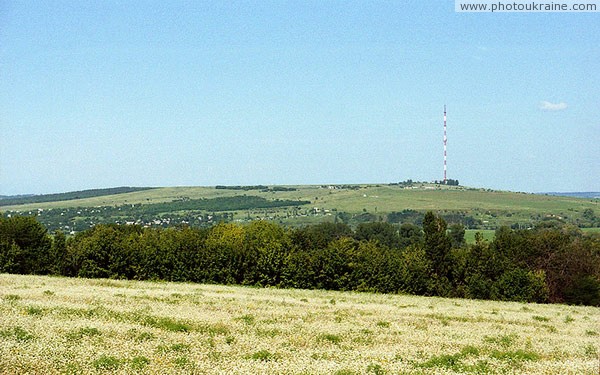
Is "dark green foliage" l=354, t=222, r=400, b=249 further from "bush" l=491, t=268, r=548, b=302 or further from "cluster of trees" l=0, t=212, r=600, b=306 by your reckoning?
"bush" l=491, t=268, r=548, b=302

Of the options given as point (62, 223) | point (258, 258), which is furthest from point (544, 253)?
point (62, 223)

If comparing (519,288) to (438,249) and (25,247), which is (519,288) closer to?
(438,249)

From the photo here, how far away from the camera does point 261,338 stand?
59.5 feet

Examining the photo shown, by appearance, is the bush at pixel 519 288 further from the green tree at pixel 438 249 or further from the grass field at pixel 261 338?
the grass field at pixel 261 338

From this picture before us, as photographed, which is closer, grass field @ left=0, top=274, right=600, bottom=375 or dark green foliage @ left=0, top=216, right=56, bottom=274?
grass field @ left=0, top=274, right=600, bottom=375

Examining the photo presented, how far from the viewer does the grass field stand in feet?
45.2

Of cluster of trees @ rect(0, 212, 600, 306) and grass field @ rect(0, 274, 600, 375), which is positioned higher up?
grass field @ rect(0, 274, 600, 375)

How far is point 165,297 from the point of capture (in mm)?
29375

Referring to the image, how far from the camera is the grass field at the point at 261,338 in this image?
13.8 meters

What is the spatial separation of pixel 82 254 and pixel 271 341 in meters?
40.7

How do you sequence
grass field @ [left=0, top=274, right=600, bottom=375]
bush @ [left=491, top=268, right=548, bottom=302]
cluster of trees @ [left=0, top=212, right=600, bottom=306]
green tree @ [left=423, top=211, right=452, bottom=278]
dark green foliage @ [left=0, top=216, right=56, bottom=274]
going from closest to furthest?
grass field @ [left=0, top=274, right=600, bottom=375], bush @ [left=491, top=268, right=548, bottom=302], cluster of trees @ [left=0, top=212, right=600, bottom=306], dark green foliage @ [left=0, top=216, right=56, bottom=274], green tree @ [left=423, top=211, right=452, bottom=278]

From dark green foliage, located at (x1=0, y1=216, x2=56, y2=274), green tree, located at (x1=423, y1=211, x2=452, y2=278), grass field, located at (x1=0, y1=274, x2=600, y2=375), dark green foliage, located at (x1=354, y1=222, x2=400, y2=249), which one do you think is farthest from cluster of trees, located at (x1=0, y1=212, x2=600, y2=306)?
dark green foliage, located at (x1=354, y1=222, x2=400, y2=249)

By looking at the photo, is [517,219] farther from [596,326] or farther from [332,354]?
[332,354]

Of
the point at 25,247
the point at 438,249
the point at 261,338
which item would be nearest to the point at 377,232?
the point at 438,249
